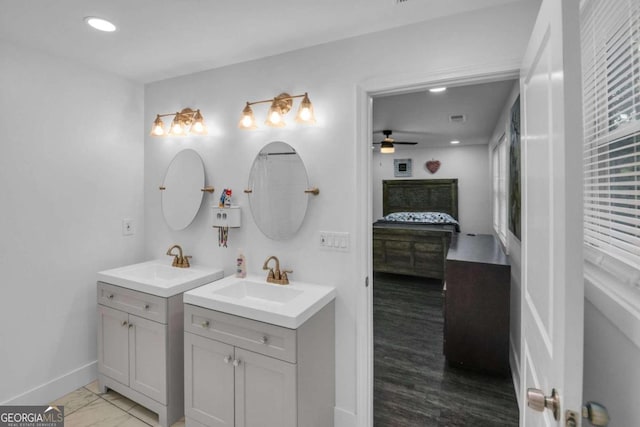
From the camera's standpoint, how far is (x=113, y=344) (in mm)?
2168

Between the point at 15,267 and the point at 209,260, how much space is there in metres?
1.18

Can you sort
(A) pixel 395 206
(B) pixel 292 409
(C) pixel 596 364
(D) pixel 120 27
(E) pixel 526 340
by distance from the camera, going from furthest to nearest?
(A) pixel 395 206, (D) pixel 120 27, (B) pixel 292 409, (E) pixel 526 340, (C) pixel 596 364

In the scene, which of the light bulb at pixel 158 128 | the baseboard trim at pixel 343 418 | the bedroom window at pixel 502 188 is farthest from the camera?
the bedroom window at pixel 502 188

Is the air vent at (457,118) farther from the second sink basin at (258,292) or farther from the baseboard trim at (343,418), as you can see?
the baseboard trim at (343,418)

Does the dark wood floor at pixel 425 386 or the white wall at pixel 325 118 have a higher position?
the white wall at pixel 325 118

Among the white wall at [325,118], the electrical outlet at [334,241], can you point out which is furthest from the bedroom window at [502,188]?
the electrical outlet at [334,241]

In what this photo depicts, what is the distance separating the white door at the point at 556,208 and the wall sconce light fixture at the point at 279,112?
114 cm

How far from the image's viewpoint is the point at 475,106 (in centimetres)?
336

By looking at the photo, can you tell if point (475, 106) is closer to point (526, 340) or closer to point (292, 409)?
point (526, 340)

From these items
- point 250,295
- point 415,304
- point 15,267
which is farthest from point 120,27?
point 415,304

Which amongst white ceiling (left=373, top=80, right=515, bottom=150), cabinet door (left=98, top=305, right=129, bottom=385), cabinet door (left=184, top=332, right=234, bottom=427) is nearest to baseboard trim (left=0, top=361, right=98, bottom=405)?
cabinet door (left=98, top=305, right=129, bottom=385)

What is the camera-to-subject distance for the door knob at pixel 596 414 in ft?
2.26

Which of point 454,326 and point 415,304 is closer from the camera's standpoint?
point 454,326

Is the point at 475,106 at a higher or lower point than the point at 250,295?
higher
